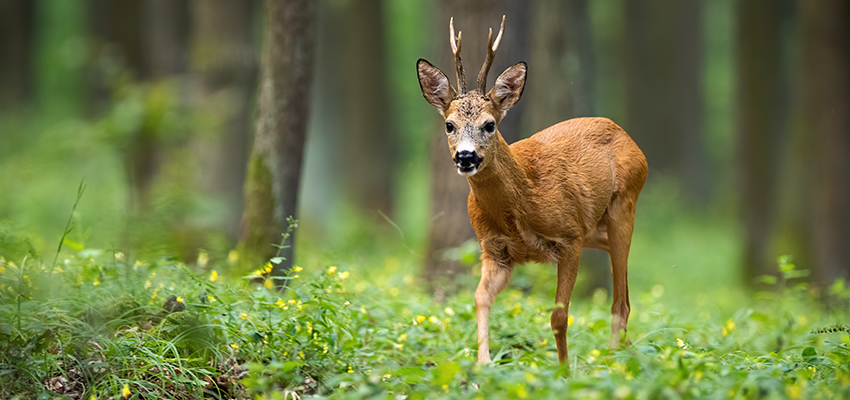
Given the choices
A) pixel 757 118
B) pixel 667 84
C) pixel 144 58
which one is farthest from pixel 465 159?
pixel 667 84

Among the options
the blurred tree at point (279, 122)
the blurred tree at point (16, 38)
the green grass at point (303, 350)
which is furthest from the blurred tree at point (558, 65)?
the blurred tree at point (16, 38)

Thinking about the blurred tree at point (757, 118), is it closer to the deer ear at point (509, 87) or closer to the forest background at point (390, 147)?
the forest background at point (390, 147)

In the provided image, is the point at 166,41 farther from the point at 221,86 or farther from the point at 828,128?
the point at 828,128

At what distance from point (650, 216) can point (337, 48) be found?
12.1 metres

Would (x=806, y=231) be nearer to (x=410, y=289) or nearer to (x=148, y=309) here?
(x=410, y=289)

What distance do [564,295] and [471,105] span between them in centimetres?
137

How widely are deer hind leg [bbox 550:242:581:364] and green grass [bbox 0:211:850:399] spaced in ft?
0.64

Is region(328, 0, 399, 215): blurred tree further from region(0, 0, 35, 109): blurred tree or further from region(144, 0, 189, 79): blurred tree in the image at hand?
region(0, 0, 35, 109): blurred tree

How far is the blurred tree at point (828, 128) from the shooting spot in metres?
9.01

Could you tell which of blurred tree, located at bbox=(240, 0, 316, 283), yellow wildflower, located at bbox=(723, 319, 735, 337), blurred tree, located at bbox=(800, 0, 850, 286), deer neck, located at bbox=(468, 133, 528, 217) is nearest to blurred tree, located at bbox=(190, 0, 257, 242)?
blurred tree, located at bbox=(240, 0, 316, 283)

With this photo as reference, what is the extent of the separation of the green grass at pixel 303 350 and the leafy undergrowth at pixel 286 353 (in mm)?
11

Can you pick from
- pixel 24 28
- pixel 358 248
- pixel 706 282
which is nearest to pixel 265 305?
pixel 358 248

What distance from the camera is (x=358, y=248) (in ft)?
31.2

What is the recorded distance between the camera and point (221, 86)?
33.1ft
